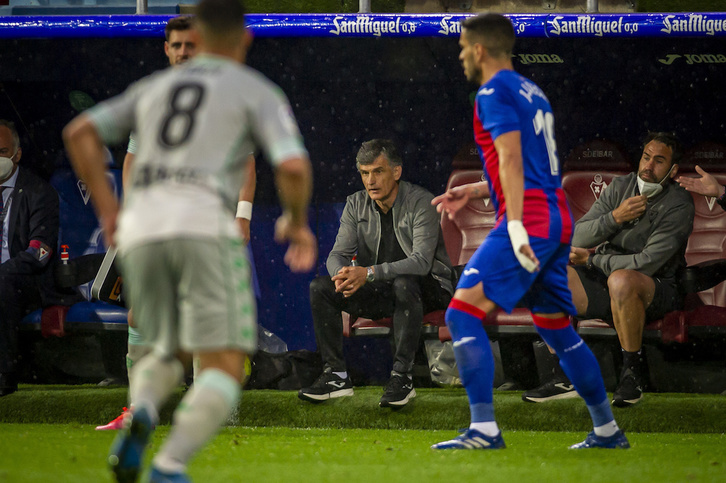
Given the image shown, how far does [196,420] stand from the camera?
105 inches

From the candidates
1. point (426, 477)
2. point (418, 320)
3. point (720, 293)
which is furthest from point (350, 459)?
point (720, 293)

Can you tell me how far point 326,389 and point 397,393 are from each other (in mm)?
408

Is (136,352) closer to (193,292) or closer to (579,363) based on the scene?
(579,363)

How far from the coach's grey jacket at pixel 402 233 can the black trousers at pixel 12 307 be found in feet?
6.07

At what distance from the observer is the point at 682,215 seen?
5.72 m

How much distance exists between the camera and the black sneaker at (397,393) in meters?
5.37

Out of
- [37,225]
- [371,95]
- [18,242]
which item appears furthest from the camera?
[371,95]

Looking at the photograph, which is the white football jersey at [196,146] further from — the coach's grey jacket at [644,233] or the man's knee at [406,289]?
the coach's grey jacket at [644,233]

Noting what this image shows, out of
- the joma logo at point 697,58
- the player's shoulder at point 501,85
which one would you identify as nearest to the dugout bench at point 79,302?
the player's shoulder at point 501,85

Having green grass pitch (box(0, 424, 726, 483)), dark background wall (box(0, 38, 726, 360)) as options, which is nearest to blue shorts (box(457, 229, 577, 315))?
green grass pitch (box(0, 424, 726, 483))

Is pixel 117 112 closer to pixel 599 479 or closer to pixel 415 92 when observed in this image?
pixel 599 479

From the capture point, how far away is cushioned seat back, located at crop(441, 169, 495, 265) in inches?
261

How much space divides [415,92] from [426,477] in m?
4.13

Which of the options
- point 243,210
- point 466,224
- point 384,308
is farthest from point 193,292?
point 466,224
